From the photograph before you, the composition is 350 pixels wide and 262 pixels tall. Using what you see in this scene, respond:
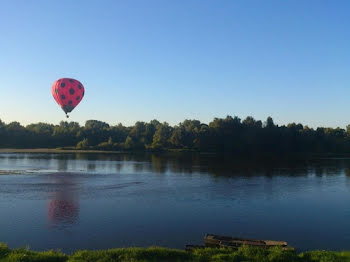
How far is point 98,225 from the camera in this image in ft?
60.1

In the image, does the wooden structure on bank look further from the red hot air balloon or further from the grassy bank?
the red hot air balloon

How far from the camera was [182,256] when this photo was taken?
11.4m

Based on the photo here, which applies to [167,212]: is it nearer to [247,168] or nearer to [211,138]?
[247,168]

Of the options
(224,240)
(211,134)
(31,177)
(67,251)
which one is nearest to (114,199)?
(67,251)

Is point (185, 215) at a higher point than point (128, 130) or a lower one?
lower

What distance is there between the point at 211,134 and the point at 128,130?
116ft

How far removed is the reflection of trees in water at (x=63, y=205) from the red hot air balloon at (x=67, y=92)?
605 inches

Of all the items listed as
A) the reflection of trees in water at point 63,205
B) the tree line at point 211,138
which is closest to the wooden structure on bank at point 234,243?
the reflection of trees in water at point 63,205

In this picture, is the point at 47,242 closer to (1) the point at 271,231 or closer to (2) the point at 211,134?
(1) the point at 271,231

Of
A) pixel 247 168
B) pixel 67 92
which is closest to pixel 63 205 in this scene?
pixel 67 92

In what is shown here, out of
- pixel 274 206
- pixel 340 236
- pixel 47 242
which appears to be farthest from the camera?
pixel 274 206

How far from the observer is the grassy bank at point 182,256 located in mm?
11008

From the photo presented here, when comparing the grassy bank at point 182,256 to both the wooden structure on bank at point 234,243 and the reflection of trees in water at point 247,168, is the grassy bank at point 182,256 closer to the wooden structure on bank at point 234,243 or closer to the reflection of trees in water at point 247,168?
the wooden structure on bank at point 234,243

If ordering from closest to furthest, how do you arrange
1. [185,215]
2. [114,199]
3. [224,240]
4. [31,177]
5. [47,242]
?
[224,240] → [47,242] → [185,215] → [114,199] → [31,177]
